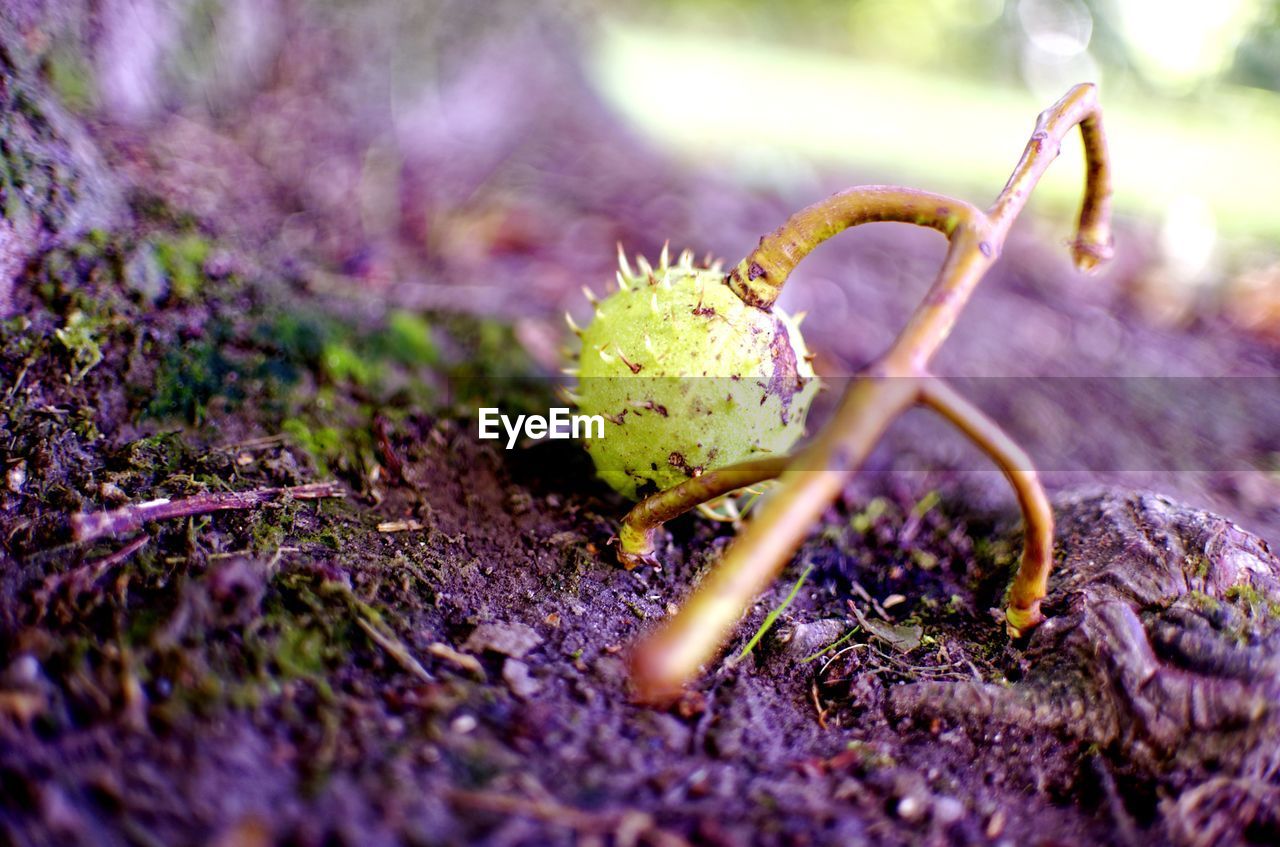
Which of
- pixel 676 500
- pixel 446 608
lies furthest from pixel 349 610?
pixel 676 500

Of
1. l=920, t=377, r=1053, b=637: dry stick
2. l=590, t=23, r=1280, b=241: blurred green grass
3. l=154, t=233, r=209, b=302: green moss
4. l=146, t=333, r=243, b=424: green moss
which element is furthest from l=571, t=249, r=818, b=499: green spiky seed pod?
l=590, t=23, r=1280, b=241: blurred green grass

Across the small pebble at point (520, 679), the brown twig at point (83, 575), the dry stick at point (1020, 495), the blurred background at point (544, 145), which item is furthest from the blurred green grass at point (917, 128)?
the brown twig at point (83, 575)

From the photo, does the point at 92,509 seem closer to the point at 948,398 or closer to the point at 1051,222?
the point at 948,398

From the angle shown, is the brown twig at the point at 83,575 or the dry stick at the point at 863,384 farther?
the brown twig at the point at 83,575

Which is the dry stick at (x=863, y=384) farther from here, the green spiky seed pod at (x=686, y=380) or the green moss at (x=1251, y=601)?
the green moss at (x=1251, y=601)

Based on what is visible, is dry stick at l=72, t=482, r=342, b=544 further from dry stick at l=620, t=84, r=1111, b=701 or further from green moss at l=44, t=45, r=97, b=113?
green moss at l=44, t=45, r=97, b=113

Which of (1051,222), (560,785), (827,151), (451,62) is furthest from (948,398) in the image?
(827,151)

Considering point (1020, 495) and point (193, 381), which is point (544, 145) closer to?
point (193, 381)
